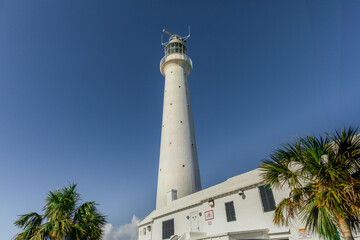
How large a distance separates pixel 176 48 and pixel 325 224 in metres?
34.4

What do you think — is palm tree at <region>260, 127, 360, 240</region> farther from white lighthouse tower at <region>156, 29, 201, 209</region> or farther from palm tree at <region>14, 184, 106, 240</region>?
white lighthouse tower at <region>156, 29, 201, 209</region>

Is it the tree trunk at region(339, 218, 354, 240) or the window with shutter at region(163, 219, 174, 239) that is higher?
the window with shutter at region(163, 219, 174, 239)

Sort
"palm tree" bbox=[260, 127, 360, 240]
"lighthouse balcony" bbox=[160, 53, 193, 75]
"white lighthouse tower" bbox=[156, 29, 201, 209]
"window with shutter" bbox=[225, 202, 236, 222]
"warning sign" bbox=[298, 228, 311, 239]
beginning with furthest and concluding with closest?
"lighthouse balcony" bbox=[160, 53, 193, 75] < "white lighthouse tower" bbox=[156, 29, 201, 209] < "window with shutter" bbox=[225, 202, 236, 222] < "warning sign" bbox=[298, 228, 311, 239] < "palm tree" bbox=[260, 127, 360, 240]

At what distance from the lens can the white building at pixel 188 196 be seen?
13.0m

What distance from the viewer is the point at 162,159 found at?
92.0 ft

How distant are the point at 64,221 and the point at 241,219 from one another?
10.6m

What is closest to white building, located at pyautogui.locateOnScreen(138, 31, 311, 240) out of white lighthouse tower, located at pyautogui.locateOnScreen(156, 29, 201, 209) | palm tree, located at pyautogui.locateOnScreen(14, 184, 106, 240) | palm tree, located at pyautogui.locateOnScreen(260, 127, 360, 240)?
white lighthouse tower, located at pyautogui.locateOnScreen(156, 29, 201, 209)

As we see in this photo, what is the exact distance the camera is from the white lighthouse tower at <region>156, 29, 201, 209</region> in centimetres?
2552

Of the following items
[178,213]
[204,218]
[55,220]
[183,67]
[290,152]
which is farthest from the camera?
[183,67]

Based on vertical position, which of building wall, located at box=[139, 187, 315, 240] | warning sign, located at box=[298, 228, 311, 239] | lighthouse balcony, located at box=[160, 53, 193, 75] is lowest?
warning sign, located at box=[298, 228, 311, 239]

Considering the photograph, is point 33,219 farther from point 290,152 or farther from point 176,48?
point 176,48

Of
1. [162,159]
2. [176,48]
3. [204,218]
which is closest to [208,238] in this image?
[204,218]

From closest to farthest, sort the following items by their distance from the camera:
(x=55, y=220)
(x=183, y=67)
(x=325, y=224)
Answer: (x=325, y=224) → (x=55, y=220) → (x=183, y=67)

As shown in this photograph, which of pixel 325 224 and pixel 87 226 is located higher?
pixel 87 226
